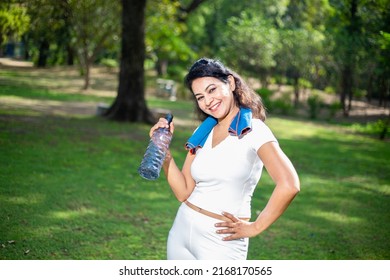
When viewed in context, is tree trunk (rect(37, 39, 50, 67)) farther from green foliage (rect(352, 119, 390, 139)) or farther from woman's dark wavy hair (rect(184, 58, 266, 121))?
green foliage (rect(352, 119, 390, 139))

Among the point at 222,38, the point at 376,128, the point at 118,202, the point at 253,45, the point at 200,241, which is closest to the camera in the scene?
the point at 200,241

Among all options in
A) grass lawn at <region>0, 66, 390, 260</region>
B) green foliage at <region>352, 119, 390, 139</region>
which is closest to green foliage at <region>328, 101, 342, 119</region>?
green foliage at <region>352, 119, 390, 139</region>

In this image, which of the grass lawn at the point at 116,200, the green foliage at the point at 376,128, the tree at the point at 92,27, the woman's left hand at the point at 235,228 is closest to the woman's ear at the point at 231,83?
the woman's left hand at the point at 235,228

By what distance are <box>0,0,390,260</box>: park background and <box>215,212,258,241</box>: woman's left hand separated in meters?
1.88

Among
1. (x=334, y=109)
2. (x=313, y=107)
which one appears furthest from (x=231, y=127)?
(x=334, y=109)

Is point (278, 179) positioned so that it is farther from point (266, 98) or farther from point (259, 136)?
point (266, 98)

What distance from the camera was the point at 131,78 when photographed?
10.5 m

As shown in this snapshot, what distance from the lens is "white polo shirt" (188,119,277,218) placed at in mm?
1900

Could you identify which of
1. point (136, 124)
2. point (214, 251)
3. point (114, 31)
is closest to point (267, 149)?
point (214, 251)

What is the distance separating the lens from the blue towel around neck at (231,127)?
1898 millimetres

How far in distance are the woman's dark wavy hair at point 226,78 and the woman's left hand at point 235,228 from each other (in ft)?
1.50

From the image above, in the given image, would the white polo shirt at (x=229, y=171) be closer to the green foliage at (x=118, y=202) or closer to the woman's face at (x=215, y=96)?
the woman's face at (x=215, y=96)

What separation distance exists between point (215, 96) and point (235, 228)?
58 centimetres

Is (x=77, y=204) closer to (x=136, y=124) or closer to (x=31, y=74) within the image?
(x=31, y=74)
